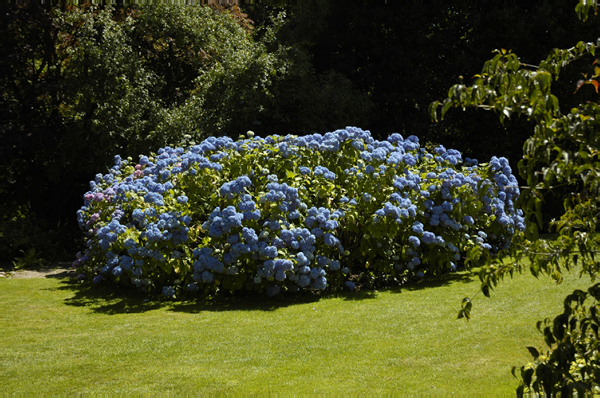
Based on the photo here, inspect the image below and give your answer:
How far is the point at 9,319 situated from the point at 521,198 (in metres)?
6.05

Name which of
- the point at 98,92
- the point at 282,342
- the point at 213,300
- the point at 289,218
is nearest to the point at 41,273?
the point at 98,92

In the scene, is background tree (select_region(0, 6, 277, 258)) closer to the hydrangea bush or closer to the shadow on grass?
the hydrangea bush

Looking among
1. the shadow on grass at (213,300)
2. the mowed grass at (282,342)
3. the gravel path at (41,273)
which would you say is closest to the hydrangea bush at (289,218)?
the shadow on grass at (213,300)

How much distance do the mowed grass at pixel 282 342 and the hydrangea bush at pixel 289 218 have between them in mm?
386

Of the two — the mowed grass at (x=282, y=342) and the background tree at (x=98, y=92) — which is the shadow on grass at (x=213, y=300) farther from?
the background tree at (x=98, y=92)

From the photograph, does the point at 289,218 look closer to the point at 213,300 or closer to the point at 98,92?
the point at 213,300

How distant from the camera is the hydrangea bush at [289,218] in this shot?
6684 millimetres

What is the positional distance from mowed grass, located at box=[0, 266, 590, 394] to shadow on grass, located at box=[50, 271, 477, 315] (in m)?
0.03

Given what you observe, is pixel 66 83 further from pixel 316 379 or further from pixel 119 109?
pixel 316 379

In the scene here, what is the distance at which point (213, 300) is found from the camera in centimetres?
698

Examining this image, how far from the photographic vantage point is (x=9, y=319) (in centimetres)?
650

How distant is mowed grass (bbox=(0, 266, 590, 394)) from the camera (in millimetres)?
4219

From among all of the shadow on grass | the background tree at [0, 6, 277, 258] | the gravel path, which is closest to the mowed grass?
the shadow on grass

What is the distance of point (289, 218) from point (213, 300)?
136 cm
